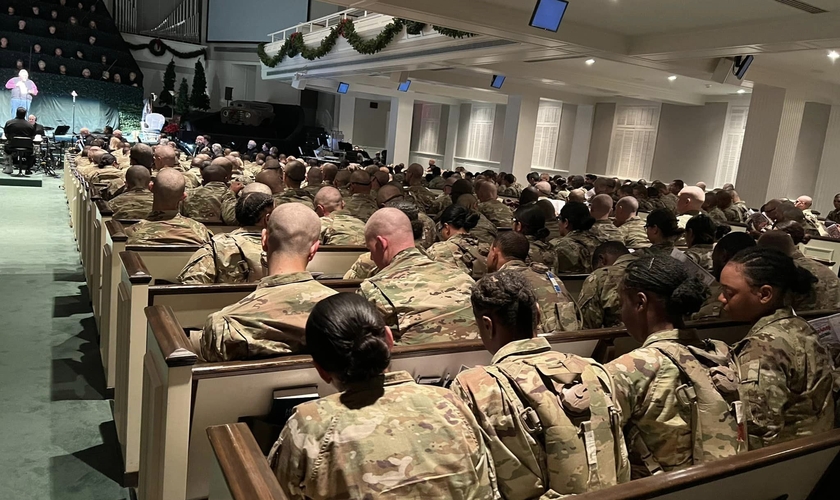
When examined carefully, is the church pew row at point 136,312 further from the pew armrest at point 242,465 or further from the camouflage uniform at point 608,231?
the camouflage uniform at point 608,231

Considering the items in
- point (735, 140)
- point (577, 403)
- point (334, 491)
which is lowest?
point (334, 491)

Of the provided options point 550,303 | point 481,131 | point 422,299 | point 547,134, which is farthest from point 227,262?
point 481,131

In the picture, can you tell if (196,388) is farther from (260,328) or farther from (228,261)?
(228,261)

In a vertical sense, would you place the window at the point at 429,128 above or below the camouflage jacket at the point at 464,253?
above

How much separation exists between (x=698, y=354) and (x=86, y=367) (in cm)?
323

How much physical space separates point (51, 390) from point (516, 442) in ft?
9.06

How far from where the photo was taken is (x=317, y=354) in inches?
52.7

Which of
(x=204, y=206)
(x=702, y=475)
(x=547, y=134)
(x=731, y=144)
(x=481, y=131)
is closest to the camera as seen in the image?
(x=702, y=475)

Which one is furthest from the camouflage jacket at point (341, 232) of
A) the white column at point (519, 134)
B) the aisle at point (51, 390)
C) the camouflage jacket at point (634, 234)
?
the white column at point (519, 134)

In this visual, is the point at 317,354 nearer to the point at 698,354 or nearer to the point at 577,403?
the point at 577,403

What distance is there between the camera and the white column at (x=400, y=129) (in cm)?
1579

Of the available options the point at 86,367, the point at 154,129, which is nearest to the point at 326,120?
the point at 154,129

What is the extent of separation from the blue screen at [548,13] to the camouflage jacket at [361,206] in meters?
2.12

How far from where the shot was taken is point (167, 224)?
131 inches
